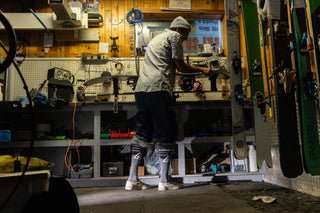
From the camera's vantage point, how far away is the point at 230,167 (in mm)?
3057

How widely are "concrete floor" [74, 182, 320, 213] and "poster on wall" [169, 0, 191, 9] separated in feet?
10.9

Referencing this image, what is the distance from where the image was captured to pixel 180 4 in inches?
180

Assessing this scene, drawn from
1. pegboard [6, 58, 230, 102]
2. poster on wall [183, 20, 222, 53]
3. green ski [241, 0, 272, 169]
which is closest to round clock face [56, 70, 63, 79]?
pegboard [6, 58, 230, 102]

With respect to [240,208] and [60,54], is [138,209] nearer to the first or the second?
[240,208]

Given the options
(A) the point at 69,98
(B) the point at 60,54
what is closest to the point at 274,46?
(A) the point at 69,98

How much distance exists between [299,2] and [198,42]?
9.55 feet

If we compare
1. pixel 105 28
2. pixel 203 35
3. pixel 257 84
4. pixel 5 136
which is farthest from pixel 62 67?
pixel 257 84

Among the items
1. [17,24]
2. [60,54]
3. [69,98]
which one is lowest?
[69,98]

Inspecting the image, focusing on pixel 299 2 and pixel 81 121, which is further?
pixel 81 121

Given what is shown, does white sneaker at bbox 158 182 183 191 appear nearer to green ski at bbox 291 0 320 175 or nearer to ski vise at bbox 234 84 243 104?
ski vise at bbox 234 84 243 104

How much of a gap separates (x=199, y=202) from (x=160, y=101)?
941 mm

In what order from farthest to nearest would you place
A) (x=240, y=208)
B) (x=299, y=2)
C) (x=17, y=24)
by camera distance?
(x=17, y=24), (x=299, y=2), (x=240, y=208)

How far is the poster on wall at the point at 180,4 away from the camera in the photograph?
4.54m

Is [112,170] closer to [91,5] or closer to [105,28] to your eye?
[105,28]
